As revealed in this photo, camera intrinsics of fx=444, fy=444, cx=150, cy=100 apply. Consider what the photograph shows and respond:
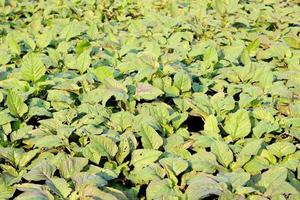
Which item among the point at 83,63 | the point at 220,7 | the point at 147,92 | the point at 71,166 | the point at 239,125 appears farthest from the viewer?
the point at 220,7

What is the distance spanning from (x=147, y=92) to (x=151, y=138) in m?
0.38

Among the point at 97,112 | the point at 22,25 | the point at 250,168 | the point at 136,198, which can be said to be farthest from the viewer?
the point at 22,25

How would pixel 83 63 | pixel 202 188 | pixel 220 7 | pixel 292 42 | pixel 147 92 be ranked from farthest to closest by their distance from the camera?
pixel 220 7 → pixel 292 42 → pixel 83 63 → pixel 147 92 → pixel 202 188

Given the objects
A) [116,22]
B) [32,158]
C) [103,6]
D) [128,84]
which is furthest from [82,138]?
[103,6]

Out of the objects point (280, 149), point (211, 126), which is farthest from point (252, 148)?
point (211, 126)

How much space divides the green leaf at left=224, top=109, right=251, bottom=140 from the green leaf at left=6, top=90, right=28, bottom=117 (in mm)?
924

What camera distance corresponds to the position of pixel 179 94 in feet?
7.59

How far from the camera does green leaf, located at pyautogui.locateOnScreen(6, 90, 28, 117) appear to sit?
2017 millimetres

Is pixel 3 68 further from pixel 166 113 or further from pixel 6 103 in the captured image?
pixel 166 113

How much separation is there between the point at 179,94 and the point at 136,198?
2.69 ft

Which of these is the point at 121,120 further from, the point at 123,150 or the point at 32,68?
the point at 32,68

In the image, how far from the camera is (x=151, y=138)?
72.8 inches

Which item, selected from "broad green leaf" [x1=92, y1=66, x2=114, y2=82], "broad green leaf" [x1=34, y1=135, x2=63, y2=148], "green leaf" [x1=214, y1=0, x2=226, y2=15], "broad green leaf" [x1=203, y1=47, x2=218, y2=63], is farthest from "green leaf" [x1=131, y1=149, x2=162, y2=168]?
"green leaf" [x1=214, y1=0, x2=226, y2=15]

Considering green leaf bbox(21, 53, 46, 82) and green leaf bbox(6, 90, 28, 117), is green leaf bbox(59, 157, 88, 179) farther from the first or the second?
green leaf bbox(21, 53, 46, 82)
